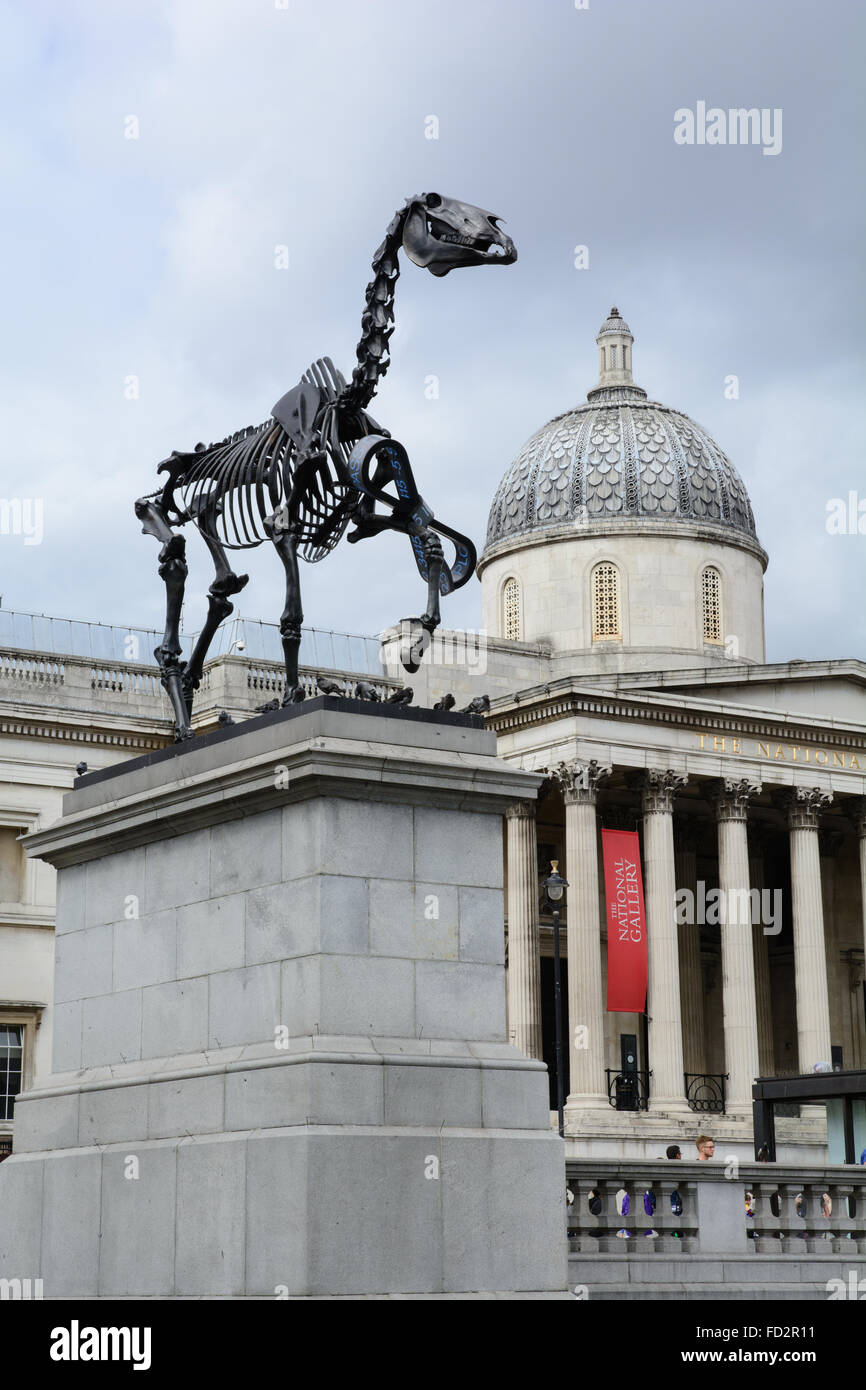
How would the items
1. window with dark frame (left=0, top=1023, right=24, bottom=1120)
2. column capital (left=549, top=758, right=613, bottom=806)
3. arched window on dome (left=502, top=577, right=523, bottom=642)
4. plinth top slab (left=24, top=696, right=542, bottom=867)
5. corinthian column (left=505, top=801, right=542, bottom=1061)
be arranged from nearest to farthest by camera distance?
plinth top slab (left=24, top=696, right=542, bottom=867) < window with dark frame (left=0, top=1023, right=24, bottom=1120) < column capital (left=549, top=758, right=613, bottom=806) < corinthian column (left=505, top=801, right=542, bottom=1061) < arched window on dome (left=502, top=577, right=523, bottom=642)

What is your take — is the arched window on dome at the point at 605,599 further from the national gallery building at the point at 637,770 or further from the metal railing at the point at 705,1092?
the metal railing at the point at 705,1092

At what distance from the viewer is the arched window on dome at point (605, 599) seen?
6750cm

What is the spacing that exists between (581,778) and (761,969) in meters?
13.1

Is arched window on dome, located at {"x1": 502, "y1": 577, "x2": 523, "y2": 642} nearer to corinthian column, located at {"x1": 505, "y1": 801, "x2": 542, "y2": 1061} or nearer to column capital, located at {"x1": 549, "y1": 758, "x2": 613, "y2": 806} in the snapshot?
corinthian column, located at {"x1": 505, "y1": 801, "x2": 542, "y2": 1061}

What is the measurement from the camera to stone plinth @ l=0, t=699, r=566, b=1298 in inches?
566

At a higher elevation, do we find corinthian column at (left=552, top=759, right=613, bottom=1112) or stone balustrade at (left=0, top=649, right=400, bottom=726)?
stone balustrade at (left=0, top=649, right=400, bottom=726)

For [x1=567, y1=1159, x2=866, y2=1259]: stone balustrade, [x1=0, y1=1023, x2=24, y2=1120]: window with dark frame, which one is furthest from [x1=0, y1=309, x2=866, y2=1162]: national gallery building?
[x1=567, y1=1159, x2=866, y2=1259]: stone balustrade

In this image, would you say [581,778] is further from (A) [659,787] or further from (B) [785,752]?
(B) [785,752]

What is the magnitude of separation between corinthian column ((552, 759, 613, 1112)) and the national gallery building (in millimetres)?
71

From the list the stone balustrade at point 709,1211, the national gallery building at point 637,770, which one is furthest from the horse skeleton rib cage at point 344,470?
the national gallery building at point 637,770

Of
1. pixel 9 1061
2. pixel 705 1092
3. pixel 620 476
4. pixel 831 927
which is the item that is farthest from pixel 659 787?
pixel 9 1061

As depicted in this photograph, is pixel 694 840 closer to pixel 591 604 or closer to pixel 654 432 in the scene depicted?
pixel 591 604

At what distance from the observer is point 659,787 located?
54875 millimetres

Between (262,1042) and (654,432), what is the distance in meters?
56.1
